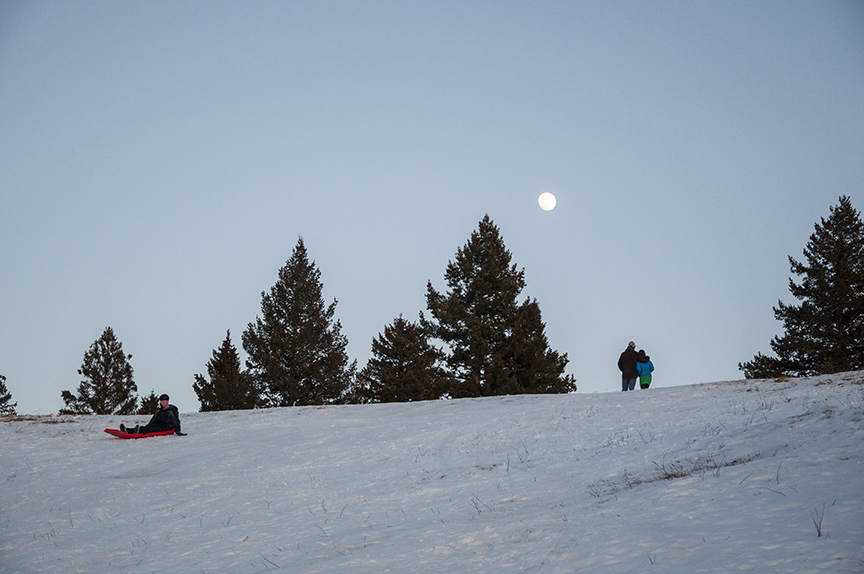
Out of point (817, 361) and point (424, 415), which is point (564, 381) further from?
point (424, 415)

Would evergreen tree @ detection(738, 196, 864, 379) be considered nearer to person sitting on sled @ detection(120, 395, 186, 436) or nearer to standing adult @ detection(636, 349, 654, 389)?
standing adult @ detection(636, 349, 654, 389)

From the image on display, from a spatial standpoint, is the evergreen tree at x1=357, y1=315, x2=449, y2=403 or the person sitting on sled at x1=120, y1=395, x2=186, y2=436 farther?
the evergreen tree at x1=357, y1=315, x2=449, y2=403

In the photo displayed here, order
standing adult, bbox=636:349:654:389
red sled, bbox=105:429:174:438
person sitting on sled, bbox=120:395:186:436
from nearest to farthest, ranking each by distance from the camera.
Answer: red sled, bbox=105:429:174:438, person sitting on sled, bbox=120:395:186:436, standing adult, bbox=636:349:654:389

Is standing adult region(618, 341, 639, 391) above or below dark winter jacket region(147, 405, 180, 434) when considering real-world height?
above

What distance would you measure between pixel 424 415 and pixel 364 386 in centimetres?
2580

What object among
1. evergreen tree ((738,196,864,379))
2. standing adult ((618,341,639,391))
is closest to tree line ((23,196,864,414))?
evergreen tree ((738,196,864,379))

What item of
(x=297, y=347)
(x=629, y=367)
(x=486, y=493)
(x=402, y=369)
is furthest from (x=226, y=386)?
(x=486, y=493)

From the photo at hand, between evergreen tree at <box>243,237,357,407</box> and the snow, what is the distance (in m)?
25.1

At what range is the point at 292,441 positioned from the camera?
53.6ft

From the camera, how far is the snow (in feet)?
19.7

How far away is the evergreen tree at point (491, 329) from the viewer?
3534cm

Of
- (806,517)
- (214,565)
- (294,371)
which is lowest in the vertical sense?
(214,565)

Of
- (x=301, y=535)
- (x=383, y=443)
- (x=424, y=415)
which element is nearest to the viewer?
(x=301, y=535)

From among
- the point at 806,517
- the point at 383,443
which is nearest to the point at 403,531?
the point at 806,517
